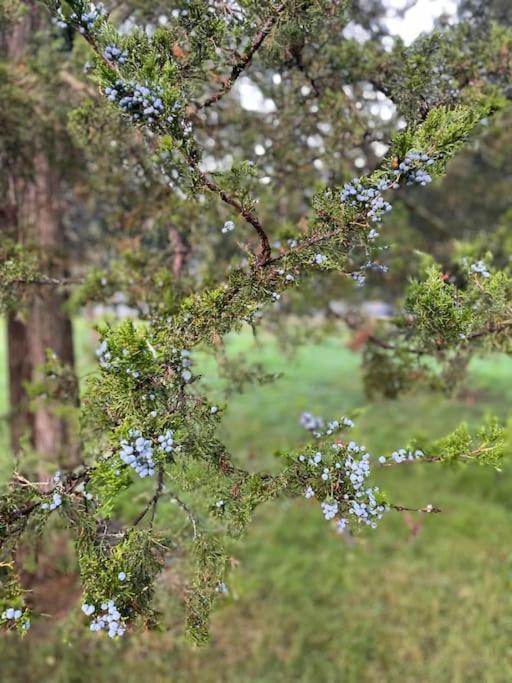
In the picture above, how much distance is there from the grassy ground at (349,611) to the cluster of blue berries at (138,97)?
81.6 inches

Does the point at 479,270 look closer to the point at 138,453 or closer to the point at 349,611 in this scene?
the point at 138,453

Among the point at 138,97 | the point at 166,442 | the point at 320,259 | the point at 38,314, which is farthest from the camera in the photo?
the point at 38,314

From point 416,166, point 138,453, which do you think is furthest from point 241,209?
point 138,453

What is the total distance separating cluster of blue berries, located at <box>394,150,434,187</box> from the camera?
2061 millimetres

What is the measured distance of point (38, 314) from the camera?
5789 millimetres

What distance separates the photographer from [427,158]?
6.77 ft

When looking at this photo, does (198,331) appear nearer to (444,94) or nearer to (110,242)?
(444,94)

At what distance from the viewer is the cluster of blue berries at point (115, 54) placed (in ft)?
6.70

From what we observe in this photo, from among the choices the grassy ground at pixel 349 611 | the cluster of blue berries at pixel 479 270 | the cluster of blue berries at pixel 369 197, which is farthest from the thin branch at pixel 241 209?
the grassy ground at pixel 349 611

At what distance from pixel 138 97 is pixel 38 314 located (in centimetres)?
426

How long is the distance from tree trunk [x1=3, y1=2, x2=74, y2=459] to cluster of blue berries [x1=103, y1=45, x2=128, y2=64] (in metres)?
2.80

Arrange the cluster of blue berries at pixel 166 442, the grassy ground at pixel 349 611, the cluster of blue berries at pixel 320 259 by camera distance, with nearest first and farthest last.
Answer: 1. the cluster of blue berries at pixel 166 442
2. the cluster of blue berries at pixel 320 259
3. the grassy ground at pixel 349 611

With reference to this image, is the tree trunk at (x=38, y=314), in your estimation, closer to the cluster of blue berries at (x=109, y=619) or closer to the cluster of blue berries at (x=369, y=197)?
the cluster of blue berries at (x=109, y=619)

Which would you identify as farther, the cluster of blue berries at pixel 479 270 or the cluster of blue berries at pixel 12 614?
the cluster of blue berries at pixel 479 270
